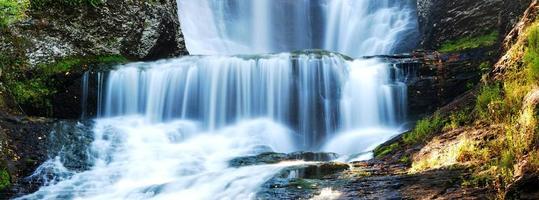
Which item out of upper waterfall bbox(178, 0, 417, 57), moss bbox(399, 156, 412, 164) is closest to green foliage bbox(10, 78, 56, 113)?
upper waterfall bbox(178, 0, 417, 57)

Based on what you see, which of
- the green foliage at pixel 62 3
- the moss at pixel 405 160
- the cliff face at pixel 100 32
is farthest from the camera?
the green foliage at pixel 62 3

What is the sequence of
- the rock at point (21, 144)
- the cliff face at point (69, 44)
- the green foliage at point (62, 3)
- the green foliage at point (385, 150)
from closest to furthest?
the green foliage at point (385, 150), the rock at point (21, 144), the cliff face at point (69, 44), the green foliage at point (62, 3)

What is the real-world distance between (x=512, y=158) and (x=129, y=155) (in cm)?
753

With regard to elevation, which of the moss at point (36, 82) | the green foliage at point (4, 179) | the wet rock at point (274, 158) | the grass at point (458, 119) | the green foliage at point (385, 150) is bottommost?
the green foliage at point (4, 179)

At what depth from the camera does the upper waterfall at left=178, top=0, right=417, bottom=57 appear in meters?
18.1

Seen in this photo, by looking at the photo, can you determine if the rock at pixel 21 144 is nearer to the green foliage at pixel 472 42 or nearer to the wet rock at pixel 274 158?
the wet rock at pixel 274 158

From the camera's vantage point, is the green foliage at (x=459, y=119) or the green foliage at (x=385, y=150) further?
the green foliage at (x=385, y=150)

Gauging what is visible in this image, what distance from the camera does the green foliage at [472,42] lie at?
12119mm

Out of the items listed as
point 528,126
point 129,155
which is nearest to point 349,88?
point 129,155

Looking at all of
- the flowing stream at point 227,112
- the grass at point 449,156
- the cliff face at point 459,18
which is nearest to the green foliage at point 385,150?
the flowing stream at point 227,112

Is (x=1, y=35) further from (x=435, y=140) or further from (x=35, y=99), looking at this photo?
(x=435, y=140)

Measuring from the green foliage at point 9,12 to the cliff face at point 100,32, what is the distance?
0.56 meters

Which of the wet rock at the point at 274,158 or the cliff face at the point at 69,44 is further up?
the cliff face at the point at 69,44

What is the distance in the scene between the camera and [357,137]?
11.6m
